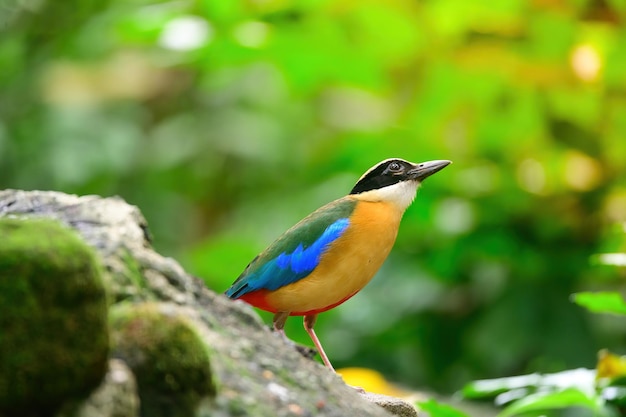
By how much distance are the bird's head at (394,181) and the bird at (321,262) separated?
0.61 ft

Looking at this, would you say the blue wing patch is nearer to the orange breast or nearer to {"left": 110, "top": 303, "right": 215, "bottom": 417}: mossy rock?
the orange breast

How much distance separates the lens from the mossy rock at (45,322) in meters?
2.38

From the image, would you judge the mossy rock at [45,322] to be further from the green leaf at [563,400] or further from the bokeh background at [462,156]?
the bokeh background at [462,156]

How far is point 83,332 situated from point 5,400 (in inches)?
9.1

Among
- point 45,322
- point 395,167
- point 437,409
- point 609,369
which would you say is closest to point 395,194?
point 395,167

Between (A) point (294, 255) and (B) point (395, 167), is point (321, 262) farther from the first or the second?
(B) point (395, 167)

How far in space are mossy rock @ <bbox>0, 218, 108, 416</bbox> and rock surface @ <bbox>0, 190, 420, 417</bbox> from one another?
0.10 ft

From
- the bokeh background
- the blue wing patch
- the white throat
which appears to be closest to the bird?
the blue wing patch

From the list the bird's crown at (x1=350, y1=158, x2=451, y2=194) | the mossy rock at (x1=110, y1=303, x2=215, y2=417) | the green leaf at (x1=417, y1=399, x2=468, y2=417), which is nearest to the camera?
the mossy rock at (x1=110, y1=303, x2=215, y2=417)

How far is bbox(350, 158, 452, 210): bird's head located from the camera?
5.59m

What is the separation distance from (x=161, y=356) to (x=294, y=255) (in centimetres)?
245

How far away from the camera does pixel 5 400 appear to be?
2.37 metres

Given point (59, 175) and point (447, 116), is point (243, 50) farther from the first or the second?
point (59, 175)

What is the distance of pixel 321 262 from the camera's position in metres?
5.05
